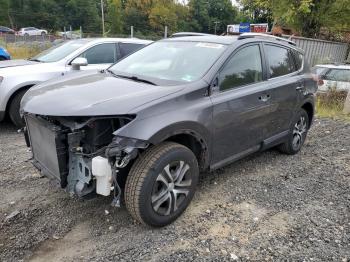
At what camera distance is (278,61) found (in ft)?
15.3

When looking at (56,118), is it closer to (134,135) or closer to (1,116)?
Answer: (134,135)

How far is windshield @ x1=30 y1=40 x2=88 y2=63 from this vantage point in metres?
6.79

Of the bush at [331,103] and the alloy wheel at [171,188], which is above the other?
the alloy wheel at [171,188]

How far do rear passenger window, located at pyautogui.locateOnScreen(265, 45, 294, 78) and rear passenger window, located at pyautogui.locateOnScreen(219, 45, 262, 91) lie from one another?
27cm

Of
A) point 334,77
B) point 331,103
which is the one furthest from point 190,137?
point 334,77

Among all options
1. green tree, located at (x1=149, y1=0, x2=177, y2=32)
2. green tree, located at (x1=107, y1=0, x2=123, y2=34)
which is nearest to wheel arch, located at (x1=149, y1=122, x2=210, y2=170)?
green tree, located at (x1=107, y1=0, x2=123, y2=34)

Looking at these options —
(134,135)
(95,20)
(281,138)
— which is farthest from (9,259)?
(95,20)

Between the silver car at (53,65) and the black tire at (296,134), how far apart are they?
2768 mm

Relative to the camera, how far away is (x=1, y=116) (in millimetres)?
6012

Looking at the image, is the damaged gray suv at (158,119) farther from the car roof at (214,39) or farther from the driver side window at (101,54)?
the driver side window at (101,54)

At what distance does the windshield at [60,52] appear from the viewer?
6785 mm

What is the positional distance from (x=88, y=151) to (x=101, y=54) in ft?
14.5

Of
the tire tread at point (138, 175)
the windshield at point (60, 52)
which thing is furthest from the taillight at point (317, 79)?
the windshield at point (60, 52)

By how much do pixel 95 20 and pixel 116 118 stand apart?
76122 millimetres
